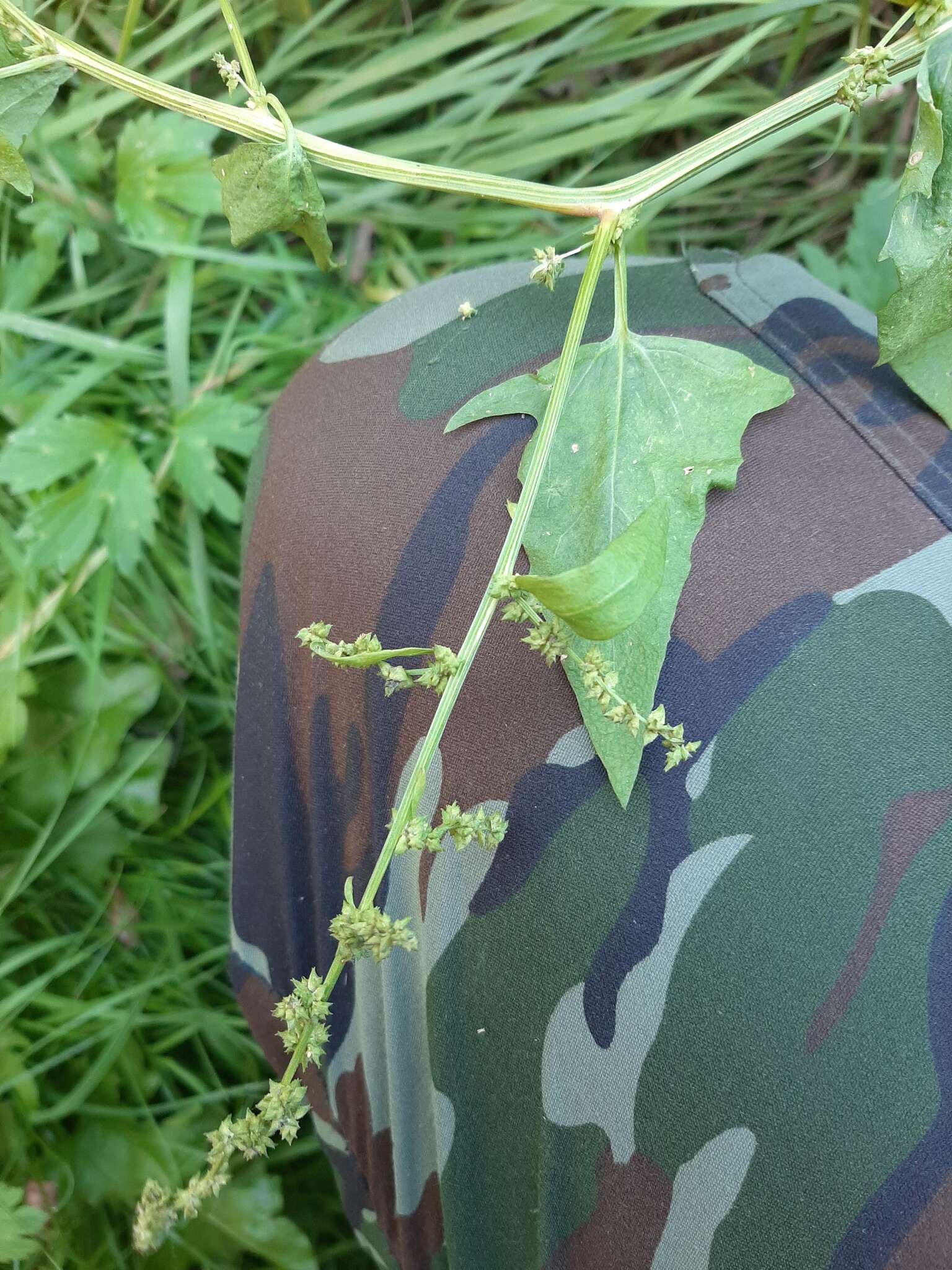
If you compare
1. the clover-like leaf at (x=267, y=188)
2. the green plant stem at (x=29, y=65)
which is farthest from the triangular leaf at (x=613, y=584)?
the green plant stem at (x=29, y=65)

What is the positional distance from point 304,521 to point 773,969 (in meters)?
0.41

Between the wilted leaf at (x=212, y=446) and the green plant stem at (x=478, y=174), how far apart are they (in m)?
0.55

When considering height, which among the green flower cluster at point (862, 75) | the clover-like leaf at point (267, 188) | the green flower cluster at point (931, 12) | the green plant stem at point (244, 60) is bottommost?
the green flower cluster at point (862, 75)

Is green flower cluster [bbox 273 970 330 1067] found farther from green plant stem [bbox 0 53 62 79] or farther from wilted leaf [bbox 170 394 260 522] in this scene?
wilted leaf [bbox 170 394 260 522]

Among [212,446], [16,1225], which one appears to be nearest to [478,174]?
[212,446]

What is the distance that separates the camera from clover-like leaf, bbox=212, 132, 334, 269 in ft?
1.61

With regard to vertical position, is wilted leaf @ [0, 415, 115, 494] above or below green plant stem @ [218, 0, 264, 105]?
below

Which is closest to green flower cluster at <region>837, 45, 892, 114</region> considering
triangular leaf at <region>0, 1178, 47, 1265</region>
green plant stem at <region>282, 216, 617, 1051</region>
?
green plant stem at <region>282, 216, 617, 1051</region>

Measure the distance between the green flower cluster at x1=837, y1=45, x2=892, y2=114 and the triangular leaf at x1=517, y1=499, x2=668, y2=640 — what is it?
22 centimetres

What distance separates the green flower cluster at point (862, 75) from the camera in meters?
0.47

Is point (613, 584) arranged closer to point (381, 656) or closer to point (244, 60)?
point (381, 656)

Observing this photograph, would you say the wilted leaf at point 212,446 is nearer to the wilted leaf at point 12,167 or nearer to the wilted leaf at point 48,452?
the wilted leaf at point 48,452

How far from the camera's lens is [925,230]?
1.74 feet

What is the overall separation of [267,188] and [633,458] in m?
0.24
